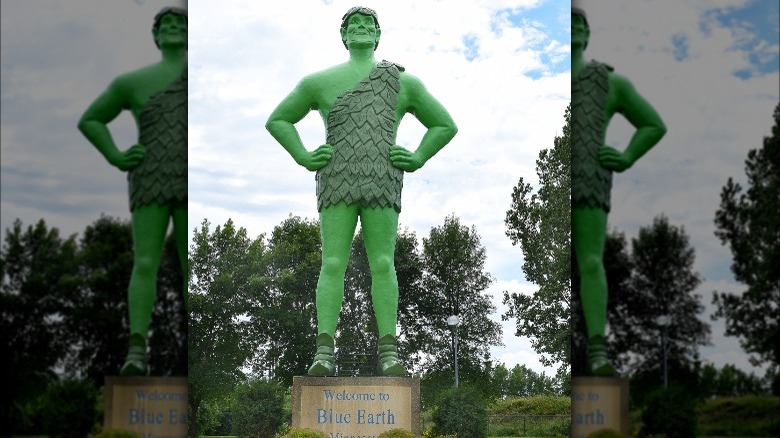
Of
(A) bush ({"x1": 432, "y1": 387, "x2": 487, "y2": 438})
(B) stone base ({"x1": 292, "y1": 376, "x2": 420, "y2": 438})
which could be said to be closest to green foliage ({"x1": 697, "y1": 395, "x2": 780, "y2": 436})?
(B) stone base ({"x1": 292, "y1": 376, "x2": 420, "y2": 438})

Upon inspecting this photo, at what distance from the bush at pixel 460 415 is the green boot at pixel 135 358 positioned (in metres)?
12.7

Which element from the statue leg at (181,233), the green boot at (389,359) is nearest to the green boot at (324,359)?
the green boot at (389,359)

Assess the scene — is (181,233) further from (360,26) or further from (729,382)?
(360,26)

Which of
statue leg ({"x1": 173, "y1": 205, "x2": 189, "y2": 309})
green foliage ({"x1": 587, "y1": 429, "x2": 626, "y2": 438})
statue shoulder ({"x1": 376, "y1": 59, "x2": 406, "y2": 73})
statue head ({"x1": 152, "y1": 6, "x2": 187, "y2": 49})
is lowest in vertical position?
green foliage ({"x1": 587, "y1": 429, "x2": 626, "y2": 438})

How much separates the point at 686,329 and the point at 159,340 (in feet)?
7.84

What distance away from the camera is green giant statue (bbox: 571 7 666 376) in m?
4.02

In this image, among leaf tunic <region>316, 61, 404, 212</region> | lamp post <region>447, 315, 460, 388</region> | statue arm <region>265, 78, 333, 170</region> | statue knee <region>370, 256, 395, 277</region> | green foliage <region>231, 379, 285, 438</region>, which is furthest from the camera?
lamp post <region>447, 315, 460, 388</region>

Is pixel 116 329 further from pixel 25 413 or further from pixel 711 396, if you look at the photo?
pixel 711 396

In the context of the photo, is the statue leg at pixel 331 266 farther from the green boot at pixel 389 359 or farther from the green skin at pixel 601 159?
the green skin at pixel 601 159

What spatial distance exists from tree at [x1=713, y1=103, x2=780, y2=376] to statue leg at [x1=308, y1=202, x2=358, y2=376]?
623 cm

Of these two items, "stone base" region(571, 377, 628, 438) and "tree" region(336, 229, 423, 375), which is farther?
"tree" region(336, 229, 423, 375)

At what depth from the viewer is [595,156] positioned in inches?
164

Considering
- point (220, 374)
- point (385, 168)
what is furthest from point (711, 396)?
point (220, 374)

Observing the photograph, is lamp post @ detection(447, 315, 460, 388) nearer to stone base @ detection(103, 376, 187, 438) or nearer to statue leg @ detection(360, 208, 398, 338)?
statue leg @ detection(360, 208, 398, 338)
